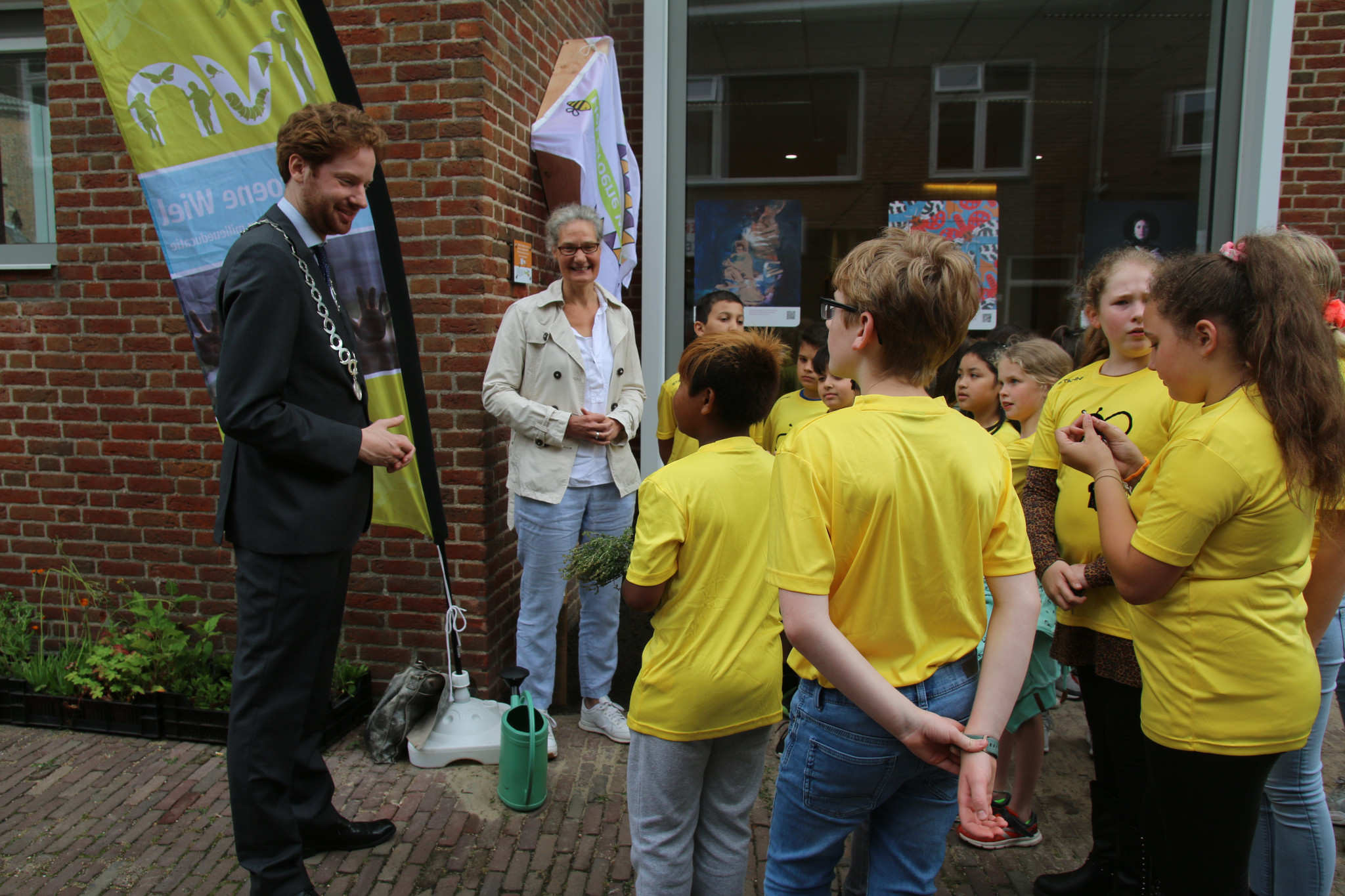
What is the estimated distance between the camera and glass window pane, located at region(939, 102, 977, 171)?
5.86 metres

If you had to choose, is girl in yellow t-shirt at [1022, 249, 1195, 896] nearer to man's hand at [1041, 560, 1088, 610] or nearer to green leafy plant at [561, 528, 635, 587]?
man's hand at [1041, 560, 1088, 610]

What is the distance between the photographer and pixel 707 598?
2.22 m

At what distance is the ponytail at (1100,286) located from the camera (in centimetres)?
267

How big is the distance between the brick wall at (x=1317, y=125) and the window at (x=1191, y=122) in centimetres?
43

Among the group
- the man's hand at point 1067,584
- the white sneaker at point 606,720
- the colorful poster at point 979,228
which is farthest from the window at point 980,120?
the white sneaker at point 606,720

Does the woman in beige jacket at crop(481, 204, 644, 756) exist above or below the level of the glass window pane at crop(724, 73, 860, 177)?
below

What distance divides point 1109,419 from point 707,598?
135cm

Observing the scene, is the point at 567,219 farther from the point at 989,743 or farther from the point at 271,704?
the point at 989,743

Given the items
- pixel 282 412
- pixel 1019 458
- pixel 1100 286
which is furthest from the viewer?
pixel 1019 458

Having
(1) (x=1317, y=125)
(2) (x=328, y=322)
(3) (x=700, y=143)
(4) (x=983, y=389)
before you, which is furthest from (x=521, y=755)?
(1) (x=1317, y=125)

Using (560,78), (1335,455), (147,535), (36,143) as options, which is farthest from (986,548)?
(36,143)

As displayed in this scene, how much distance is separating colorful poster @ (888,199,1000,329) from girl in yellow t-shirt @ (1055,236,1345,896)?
13.5 feet

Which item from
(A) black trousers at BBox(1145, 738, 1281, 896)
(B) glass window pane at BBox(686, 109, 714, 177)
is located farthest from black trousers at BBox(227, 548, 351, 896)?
(B) glass window pane at BBox(686, 109, 714, 177)

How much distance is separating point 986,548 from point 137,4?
340cm
